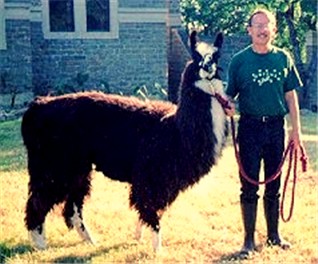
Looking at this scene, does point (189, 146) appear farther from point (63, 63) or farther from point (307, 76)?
point (307, 76)

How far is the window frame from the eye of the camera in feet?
62.6

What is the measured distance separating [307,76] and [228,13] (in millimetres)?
4004

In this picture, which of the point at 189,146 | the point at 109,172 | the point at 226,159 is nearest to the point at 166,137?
the point at 189,146

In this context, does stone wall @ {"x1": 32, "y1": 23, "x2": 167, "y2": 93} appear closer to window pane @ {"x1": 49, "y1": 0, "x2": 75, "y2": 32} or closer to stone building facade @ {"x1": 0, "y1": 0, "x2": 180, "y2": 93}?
→ stone building facade @ {"x1": 0, "y1": 0, "x2": 180, "y2": 93}

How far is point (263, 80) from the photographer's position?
5.56 meters

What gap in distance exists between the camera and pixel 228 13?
24.3 meters

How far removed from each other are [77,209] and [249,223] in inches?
63.3

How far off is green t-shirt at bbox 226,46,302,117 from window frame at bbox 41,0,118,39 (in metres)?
14.1

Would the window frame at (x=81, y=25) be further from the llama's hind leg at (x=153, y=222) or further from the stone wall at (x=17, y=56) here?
the llama's hind leg at (x=153, y=222)

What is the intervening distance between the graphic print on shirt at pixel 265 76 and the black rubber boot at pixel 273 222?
105 centimetres

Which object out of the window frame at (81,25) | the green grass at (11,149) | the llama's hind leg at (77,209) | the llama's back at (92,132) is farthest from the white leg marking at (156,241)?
the window frame at (81,25)

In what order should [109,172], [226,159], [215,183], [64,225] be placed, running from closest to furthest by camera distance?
[109,172] < [64,225] < [215,183] < [226,159]

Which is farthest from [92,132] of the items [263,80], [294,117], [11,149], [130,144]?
[11,149]

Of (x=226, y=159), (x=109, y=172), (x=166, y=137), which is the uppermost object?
(x=166, y=137)
